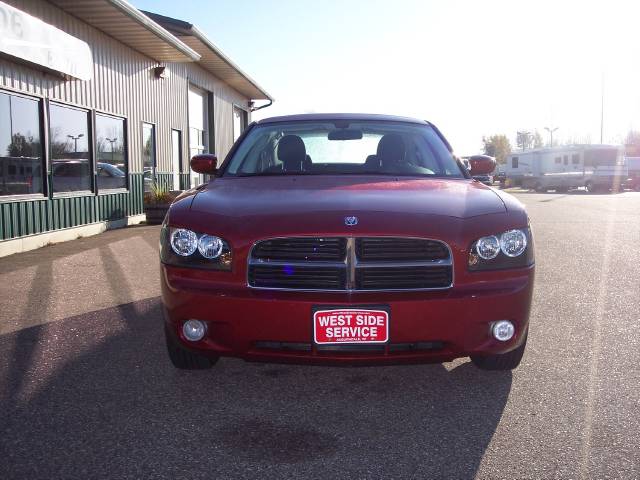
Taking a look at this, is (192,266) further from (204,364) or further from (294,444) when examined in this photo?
(294,444)

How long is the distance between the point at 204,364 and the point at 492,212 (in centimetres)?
179

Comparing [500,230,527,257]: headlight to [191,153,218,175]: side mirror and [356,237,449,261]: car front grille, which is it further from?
[191,153,218,175]: side mirror

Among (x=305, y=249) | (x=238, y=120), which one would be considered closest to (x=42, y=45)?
(x=305, y=249)

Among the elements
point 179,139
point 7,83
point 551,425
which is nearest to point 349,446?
point 551,425

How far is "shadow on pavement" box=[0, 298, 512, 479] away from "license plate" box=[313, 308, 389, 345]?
0.40 meters

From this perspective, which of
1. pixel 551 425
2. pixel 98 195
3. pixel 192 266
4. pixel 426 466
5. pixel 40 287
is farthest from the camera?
pixel 98 195

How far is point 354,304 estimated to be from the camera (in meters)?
2.97

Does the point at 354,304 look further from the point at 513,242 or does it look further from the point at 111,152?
the point at 111,152

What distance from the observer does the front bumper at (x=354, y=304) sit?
2.99m

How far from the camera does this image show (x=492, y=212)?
3291 millimetres

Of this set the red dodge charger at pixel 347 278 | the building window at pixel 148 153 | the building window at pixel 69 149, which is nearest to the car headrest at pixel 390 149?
the red dodge charger at pixel 347 278

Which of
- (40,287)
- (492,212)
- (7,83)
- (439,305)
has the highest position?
(7,83)

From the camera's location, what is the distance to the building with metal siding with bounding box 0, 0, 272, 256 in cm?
939

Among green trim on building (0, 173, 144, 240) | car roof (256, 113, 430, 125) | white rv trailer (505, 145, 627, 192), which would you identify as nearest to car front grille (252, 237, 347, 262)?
car roof (256, 113, 430, 125)
